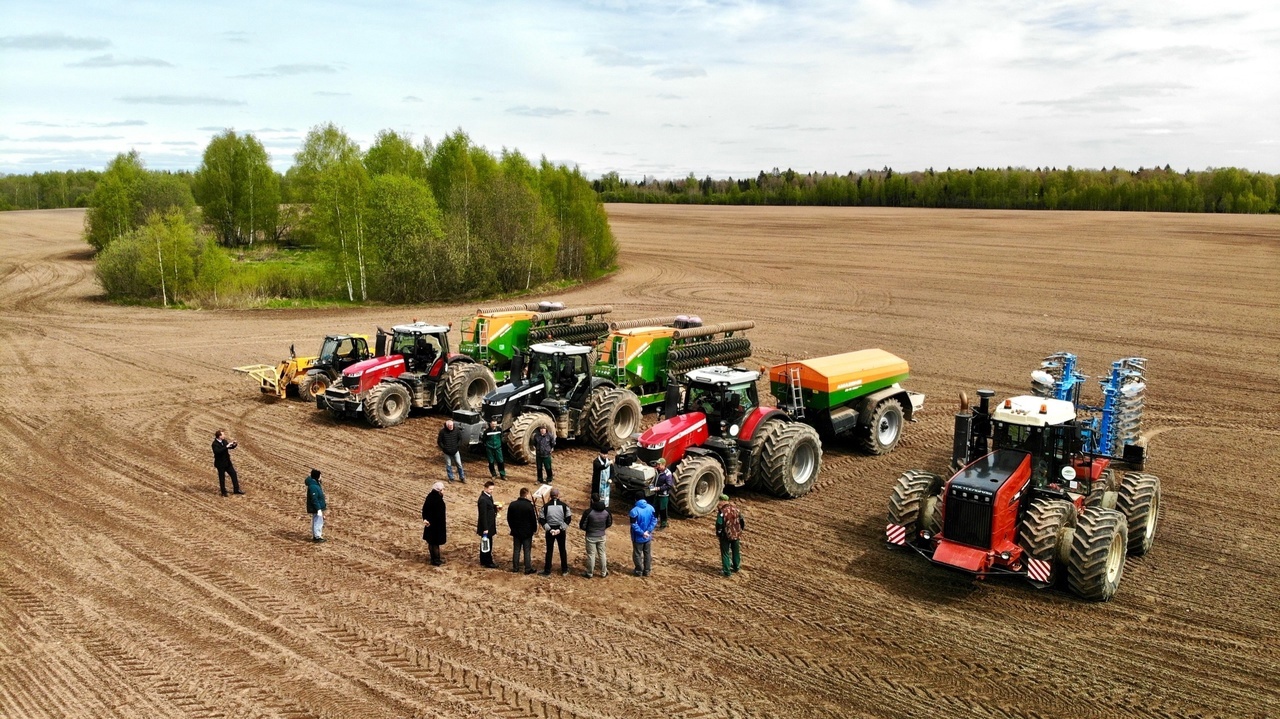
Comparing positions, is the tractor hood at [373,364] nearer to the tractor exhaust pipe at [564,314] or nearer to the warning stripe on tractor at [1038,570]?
the tractor exhaust pipe at [564,314]

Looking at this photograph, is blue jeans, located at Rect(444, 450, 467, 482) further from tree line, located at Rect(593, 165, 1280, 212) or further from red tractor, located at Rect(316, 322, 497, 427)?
tree line, located at Rect(593, 165, 1280, 212)

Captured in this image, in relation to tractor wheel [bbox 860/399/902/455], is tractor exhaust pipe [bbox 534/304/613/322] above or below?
above

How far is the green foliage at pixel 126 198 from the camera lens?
53.2m

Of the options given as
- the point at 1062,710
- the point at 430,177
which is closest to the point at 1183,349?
the point at 1062,710

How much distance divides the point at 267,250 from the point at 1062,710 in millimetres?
61830

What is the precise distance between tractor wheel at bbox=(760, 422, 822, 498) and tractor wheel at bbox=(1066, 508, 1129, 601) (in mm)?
4526

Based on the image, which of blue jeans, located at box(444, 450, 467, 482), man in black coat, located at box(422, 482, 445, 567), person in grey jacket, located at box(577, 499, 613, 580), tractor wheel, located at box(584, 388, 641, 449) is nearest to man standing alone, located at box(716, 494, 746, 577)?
person in grey jacket, located at box(577, 499, 613, 580)

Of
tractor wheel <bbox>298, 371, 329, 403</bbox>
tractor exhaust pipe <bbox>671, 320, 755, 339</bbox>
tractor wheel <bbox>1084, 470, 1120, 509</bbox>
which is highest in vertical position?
tractor exhaust pipe <bbox>671, 320, 755, 339</bbox>

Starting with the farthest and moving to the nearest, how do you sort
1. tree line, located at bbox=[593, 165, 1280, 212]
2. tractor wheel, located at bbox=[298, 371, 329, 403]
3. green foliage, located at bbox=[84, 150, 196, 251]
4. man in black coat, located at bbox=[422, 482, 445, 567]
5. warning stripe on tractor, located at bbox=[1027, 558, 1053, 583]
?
tree line, located at bbox=[593, 165, 1280, 212], green foliage, located at bbox=[84, 150, 196, 251], tractor wheel, located at bbox=[298, 371, 329, 403], man in black coat, located at bbox=[422, 482, 445, 567], warning stripe on tractor, located at bbox=[1027, 558, 1053, 583]

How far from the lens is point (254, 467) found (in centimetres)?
1672

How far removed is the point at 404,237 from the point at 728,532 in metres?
32.2

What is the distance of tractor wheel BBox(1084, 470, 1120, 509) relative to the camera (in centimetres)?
1169

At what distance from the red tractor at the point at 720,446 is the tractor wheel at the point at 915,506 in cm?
237

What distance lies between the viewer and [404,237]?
40.1 m
